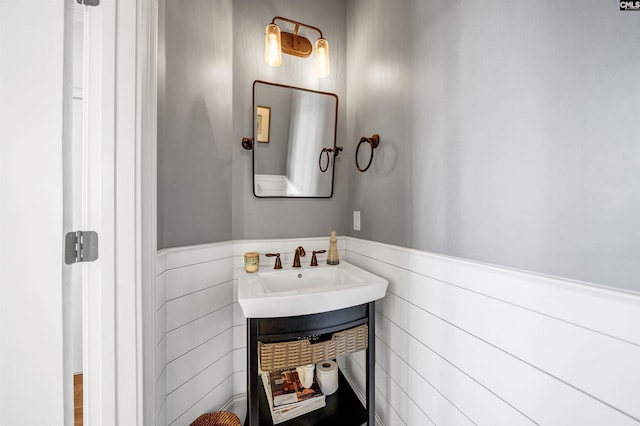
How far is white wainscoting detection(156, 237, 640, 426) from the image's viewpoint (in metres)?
0.49

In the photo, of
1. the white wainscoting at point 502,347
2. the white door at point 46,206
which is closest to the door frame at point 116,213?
the white door at point 46,206

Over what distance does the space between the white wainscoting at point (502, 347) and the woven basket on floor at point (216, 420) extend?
0.77 m

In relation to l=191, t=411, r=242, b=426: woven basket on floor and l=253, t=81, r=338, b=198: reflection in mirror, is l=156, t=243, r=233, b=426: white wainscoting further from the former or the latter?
l=253, t=81, r=338, b=198: reflection in mirror

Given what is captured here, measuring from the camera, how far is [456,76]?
816 millimetres

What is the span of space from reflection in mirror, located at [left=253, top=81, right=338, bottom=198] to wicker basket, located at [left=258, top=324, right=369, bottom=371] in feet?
2.78

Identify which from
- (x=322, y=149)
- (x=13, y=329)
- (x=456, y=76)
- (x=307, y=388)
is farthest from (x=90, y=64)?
(x=307, y=388)

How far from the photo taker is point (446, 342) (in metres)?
0.84

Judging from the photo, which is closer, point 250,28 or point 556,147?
point 556,147

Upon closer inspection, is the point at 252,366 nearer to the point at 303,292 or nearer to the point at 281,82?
the point at 303,292

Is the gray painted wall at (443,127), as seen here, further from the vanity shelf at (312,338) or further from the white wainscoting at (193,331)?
the vanity shelf at (312,338)

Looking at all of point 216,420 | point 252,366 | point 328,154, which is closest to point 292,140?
point 328,154

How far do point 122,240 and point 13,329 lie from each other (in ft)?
1.06

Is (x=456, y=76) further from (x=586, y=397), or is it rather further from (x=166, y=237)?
(x=166, y=237)

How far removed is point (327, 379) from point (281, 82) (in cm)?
179
